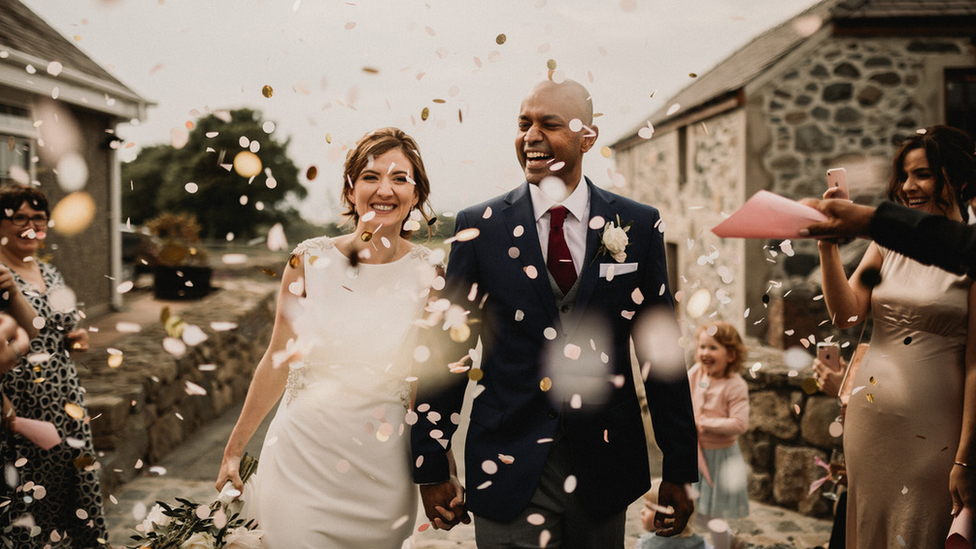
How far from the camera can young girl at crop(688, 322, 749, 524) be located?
13.2ft

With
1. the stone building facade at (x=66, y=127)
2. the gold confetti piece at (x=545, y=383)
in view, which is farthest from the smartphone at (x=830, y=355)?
the stone building facade at (x=66, y=127)

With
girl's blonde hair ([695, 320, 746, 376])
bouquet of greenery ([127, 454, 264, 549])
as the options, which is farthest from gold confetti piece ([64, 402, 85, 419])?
girl's blonde hair ([695, 320, 746, 376])

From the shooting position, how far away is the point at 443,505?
2.49 m

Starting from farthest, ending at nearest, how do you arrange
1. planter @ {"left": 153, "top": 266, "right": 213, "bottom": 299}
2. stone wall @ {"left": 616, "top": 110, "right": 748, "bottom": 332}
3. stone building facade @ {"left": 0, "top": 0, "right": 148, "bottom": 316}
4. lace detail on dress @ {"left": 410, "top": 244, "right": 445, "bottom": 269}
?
planter @ {"left": 153, "top": 266, "right": 213, "bottom": 299}
stone wall @ {"left": 616, "top": 110, "right": 748, "bottom": 332}
stone building facade @ {"left": 0, "top": 0, "right": 148, "bottom": 316}
lace detail on dress @ {"left": 410, "top": 244, "right": 445, "bottom": 269}

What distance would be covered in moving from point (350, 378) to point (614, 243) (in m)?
1.16

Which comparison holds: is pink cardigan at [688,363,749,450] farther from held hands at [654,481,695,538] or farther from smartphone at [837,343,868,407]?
held hands at [654,481,695,538]

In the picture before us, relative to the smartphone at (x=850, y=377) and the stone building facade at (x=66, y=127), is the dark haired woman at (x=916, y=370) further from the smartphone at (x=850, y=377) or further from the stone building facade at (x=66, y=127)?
the stone building facade at (x=66, y=127)

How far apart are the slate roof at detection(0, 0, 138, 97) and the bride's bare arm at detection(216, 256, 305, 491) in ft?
23.8

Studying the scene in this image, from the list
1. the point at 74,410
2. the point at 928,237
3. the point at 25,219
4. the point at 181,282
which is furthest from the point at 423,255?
the point at 181,282

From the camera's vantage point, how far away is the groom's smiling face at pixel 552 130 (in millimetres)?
2453

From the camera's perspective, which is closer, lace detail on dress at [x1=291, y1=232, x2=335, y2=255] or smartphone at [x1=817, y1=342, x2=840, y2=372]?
lace detail on dress at [x1=291, y1=232, x2=335, y2=255]

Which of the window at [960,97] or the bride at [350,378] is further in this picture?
the window at [960,97]

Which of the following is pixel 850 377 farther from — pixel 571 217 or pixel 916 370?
pixel 571 217

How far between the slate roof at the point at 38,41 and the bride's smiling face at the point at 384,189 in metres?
7.35
